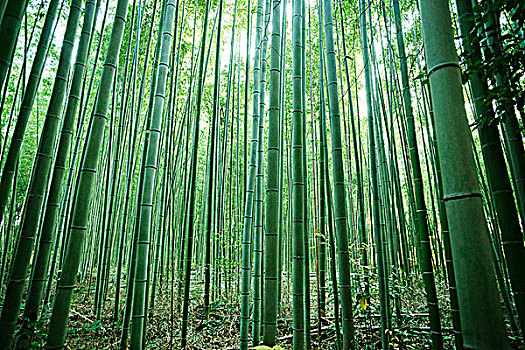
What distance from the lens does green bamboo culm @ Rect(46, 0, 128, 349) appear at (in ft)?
4.09

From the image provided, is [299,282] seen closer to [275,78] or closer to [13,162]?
[275,78]

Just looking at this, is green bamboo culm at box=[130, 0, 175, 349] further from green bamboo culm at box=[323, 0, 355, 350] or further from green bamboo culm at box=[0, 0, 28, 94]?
green bamboo culm at box=[323, 0, 355, 350]

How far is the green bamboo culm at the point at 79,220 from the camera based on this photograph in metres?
1.25

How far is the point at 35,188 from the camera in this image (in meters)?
1.69

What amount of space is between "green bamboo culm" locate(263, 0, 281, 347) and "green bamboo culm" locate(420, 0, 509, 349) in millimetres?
900

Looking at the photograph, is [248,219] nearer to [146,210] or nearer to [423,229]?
[146,210]

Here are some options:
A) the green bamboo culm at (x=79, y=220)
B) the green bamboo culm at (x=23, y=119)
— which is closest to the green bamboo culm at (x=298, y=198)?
the green bamboo culm at (x=79, y=220)

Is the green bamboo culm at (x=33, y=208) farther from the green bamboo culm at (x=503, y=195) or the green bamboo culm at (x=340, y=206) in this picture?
the green bamboo culm at (x=503, y=195)

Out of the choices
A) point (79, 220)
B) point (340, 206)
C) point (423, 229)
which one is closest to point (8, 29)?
point (79, 220)

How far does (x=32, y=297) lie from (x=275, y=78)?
2.00m

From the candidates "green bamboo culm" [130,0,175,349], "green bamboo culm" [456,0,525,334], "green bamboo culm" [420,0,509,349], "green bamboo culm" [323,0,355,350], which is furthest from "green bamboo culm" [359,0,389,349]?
"green bamboo culm" [420,0,509,349]

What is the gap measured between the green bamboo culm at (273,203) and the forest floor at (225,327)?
53.3 inches

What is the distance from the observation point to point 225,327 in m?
3.49

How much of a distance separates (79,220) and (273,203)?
88 centimetres
